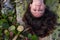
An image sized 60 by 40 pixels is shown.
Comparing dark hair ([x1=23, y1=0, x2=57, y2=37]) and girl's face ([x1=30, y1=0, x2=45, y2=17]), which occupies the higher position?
girl's face ([x1=30, y1=0, x2=45, y2=17])

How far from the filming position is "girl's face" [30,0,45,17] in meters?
1.29

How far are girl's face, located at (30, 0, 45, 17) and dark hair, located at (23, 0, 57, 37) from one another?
0.03 m

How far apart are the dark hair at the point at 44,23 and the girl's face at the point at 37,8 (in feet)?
0.08

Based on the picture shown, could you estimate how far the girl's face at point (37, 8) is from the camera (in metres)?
1.29

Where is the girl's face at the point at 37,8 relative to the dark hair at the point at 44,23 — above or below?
above

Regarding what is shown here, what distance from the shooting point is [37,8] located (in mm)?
1294

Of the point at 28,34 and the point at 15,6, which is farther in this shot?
the point at 15,6

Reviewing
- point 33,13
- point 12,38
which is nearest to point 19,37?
point 12,38

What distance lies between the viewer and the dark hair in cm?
131

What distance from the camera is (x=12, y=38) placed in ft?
→ 4.41

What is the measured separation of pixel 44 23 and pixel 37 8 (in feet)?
0.32

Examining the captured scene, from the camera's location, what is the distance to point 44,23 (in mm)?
1312

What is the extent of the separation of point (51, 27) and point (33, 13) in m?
0.13

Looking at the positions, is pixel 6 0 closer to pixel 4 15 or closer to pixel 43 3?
pixel 4 15
